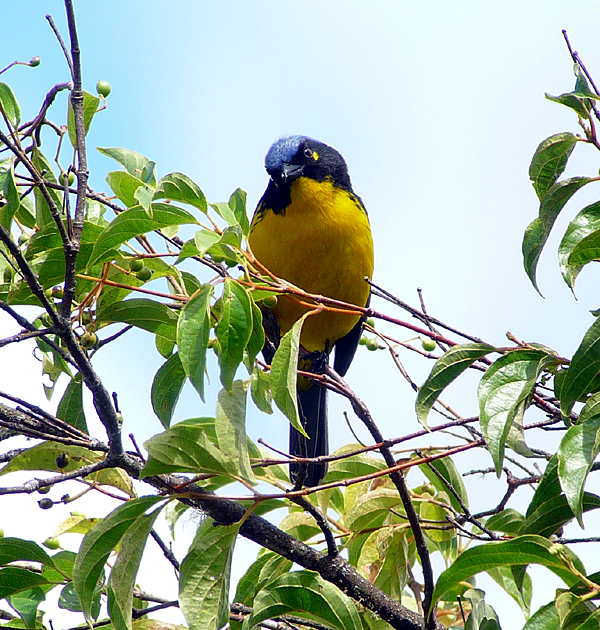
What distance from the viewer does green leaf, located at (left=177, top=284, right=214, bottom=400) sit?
4.75ft

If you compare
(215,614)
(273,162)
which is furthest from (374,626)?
(273,162)

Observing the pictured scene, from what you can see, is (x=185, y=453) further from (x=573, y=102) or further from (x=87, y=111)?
(x=573, y=102)

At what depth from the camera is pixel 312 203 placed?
13.4 feet

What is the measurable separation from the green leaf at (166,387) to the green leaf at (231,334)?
1.33 ft

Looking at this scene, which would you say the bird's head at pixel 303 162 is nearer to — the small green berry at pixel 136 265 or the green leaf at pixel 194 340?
the small green berry at pixel 136 265

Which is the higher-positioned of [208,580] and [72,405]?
[72,405]

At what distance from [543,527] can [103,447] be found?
3.58 ft

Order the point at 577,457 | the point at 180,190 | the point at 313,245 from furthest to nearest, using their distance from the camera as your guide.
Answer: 1. the point at 313,245
2. the point at 180,190
3. the point at 577,457

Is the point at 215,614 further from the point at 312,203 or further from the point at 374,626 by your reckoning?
the point at 312,203

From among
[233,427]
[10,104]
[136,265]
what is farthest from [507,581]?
[10,104]

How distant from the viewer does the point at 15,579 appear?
1997 millimetres

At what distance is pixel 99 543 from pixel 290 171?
9.40 feet

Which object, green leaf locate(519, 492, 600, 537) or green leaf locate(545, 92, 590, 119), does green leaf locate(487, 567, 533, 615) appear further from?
green leaf locate(545, 92, 590, 119)

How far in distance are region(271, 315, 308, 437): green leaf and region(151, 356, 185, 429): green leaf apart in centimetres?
40
